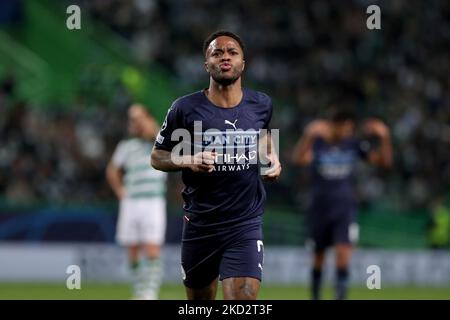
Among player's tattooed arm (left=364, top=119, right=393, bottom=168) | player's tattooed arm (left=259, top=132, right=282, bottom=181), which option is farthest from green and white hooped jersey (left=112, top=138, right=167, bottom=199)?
player's tattooed arm (left=259, top=132, right=282, bottom=181)

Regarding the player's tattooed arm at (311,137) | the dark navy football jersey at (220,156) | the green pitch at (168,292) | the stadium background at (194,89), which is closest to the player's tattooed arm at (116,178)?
the green pitch at (168,292)

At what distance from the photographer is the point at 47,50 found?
24.0m

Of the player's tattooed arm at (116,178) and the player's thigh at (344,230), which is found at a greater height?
the player's tattooed arm at (116,178)

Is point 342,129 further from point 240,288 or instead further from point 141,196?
point 240,288

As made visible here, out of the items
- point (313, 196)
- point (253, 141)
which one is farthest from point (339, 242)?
point (253, 141)

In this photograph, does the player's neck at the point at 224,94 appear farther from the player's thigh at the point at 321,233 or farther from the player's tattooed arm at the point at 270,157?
the player's thigh at the point at 321,233

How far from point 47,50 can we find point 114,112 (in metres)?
2.62

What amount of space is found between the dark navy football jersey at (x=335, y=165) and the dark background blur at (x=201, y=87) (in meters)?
6.18

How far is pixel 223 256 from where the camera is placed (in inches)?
346

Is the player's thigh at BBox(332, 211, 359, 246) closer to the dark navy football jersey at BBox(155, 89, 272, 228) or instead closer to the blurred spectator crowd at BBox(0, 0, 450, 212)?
the dark navy football jersey at BBox(155, 89, 272, 228)

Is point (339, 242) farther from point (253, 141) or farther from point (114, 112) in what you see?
point (114, 112)

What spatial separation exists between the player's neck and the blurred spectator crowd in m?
12.4

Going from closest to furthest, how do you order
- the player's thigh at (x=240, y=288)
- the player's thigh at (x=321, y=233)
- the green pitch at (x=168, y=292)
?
the player's thigh at (x=240, y=288) → the player's thigh at (x=321, y=233) → the green pitch at (x=168, y=292)

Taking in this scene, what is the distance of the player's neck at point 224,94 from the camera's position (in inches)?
349
